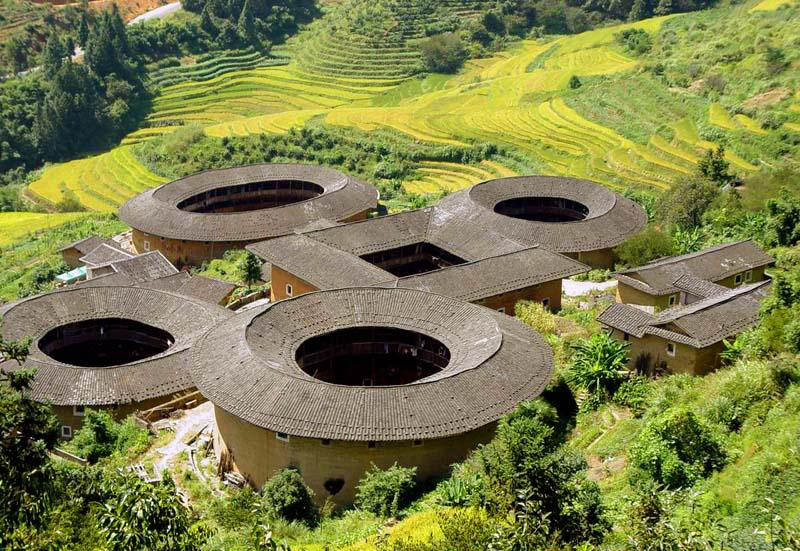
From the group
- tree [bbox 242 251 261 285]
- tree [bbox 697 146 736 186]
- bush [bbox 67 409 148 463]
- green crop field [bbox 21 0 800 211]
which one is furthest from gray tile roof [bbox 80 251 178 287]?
tree [bbox 697 146 736 186]

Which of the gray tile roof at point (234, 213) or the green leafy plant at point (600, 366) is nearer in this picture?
the green leafy plant at point (600, 366)

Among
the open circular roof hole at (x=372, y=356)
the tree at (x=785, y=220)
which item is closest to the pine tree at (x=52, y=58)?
the open circular roof hole at (x=372, y=356)

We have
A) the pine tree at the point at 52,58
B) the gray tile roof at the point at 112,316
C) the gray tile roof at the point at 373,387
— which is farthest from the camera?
the pine tree at the point at 52,58

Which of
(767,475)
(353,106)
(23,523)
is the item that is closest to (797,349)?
(767,475)

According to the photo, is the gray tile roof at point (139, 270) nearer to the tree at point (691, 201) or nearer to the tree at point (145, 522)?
the tree at point (691, 201)

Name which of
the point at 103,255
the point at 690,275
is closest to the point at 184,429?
the point at 690,275

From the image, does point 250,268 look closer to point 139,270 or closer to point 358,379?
point 139,270

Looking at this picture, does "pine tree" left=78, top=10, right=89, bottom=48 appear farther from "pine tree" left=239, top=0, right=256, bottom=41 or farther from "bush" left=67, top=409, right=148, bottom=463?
"bush" left=67, top=409, right=148, bottom=463
